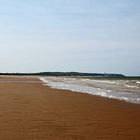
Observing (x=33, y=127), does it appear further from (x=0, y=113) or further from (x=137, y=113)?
(x=137, y=113)

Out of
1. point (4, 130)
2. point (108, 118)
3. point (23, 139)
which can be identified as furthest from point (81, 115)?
point (23, 139)

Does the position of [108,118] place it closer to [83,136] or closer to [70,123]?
[70,123]

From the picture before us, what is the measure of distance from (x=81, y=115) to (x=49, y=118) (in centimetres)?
143

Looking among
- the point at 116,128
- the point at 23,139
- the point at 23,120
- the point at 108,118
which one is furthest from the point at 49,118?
the point at 23,139

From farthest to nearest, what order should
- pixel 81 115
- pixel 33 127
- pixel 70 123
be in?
1. pixel 81 115
2. pixel 70 123
3. pixel 33 127

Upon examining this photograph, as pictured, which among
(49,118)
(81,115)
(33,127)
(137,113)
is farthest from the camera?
(137,113)

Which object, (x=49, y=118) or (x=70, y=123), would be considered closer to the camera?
(x=70, y=123)

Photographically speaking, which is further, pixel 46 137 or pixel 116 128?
pixel 116 128

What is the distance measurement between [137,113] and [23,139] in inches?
267

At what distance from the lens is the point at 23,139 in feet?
26.8

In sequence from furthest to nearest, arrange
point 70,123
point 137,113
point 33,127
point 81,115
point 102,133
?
point 137,113, point 81,115, point 70,123, point 33,127, point 102,133

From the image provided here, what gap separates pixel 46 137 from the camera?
8438 mm

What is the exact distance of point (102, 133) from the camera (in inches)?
357

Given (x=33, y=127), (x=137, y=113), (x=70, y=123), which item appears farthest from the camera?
(x=137, y=113)
